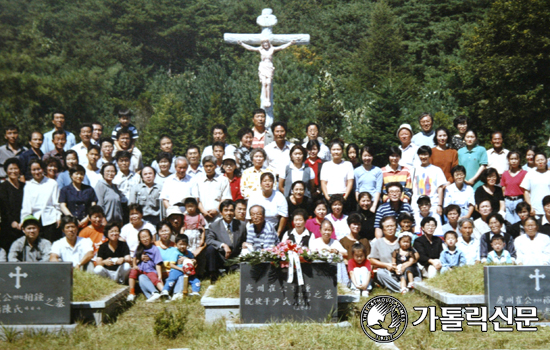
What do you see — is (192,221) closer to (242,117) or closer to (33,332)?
(33,332)

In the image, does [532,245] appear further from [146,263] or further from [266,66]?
[266,66]

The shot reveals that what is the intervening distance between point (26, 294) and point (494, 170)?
6.58 meters

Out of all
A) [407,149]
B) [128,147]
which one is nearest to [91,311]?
[128,147]

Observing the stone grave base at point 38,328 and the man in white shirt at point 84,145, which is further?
the man in white shirt at point 84,145

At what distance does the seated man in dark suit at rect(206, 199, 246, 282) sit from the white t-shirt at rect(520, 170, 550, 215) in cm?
428

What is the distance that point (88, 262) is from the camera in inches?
315

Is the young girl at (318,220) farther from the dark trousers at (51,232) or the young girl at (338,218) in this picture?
the dark trousers at (51,232)

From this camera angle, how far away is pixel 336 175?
30.1ft

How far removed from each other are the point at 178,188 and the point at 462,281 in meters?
4.06

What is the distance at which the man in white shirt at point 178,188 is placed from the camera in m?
9.05

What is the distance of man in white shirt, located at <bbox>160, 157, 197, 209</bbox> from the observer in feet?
29.7

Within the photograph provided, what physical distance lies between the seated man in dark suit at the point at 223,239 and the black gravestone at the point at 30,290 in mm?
2211

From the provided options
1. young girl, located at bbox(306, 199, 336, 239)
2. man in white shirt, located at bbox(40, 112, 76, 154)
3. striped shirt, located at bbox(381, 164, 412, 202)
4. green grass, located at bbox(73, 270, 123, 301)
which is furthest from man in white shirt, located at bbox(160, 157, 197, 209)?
striped shirt, located at bbox(381, 164, 412, 202)

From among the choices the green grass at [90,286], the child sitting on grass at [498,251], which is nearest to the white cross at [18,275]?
the green grass at [90,286]
